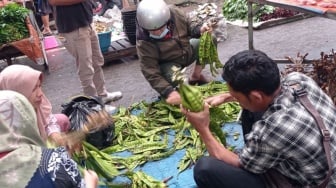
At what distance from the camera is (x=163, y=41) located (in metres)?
4.55

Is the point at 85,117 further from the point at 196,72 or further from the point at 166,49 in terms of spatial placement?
the point at 196,72

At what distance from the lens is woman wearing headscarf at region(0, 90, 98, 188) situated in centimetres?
167

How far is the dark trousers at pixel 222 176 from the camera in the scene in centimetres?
266

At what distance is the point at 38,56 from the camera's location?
21.2ft

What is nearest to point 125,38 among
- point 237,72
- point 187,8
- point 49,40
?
point 49,40

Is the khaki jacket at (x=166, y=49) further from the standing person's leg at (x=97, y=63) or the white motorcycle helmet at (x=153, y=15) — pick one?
the standing person's leg at (x=97, y=63)

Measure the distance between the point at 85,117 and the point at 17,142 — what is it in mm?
2154

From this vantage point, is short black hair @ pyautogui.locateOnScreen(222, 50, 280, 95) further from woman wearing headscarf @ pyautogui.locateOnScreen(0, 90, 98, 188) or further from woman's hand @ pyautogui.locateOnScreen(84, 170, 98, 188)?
woman wearing headscarf @ pyautogui.locateOnScreen(0, 90, 98, 188)

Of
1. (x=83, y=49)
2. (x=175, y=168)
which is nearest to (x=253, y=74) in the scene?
(x=175, y=168)

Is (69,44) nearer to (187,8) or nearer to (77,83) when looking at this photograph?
(77,83)

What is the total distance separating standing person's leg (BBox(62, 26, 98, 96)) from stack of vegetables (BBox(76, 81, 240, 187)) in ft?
1.72

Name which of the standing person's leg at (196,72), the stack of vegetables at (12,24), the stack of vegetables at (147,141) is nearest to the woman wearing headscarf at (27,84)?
the stack of vegetables at (147,141)

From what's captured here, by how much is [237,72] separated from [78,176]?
41.2 inches

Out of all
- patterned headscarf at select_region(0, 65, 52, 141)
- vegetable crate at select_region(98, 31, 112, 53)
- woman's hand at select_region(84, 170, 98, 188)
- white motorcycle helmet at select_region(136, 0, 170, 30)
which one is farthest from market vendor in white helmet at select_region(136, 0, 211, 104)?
vegetable crate at select_region(98, 31, 112, 53)
